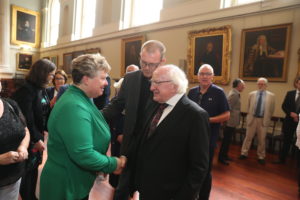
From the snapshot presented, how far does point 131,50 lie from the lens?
36.3 feet

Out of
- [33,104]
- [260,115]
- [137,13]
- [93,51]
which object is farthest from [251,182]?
[93,51]

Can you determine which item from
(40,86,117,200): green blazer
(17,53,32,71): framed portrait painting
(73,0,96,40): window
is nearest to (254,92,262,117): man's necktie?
(40,86,117,200): green blazer


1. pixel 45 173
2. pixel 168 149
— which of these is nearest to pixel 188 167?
pixel 168 149

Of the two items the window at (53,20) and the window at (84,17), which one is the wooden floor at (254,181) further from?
the window at (53,20)

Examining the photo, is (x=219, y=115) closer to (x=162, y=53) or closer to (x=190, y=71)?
(x=162, y=53)

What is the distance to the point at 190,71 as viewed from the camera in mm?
8570

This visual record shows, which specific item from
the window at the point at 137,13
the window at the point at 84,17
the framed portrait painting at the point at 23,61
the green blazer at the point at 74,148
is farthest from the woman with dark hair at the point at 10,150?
the framed portrait painting at the point at 23,61

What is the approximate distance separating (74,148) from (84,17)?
15.3 metres

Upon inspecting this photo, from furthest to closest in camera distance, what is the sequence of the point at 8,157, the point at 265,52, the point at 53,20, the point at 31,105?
the point at 53,20 → the point at 265,52 → the point at 31,105 → the point at 8,157

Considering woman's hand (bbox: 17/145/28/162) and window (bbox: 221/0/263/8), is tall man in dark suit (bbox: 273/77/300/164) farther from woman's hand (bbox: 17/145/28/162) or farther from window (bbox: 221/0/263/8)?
woman's hand (bbox: 17/145/28/162)

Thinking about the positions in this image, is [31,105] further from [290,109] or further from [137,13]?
[137,13]

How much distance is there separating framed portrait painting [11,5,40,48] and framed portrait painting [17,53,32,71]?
3.09 feet

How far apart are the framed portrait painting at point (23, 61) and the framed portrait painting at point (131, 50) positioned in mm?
11701

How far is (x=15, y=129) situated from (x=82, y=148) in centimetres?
76
